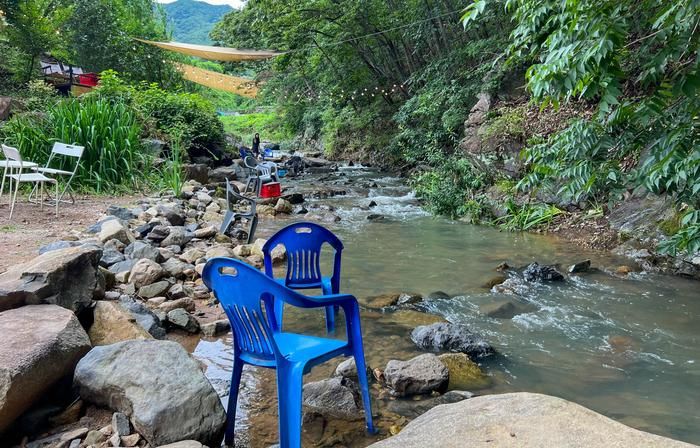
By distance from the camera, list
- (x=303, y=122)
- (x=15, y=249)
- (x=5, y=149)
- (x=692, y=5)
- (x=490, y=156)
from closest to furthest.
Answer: (x=692, y=5), (x=15, y=249), (x=5, y=149), (x=490, y=156), (x=303, y=122)

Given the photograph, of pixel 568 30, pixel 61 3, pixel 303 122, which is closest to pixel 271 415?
pixel 568 30

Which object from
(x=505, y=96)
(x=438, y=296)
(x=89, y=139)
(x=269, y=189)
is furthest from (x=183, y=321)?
(x=505, y=96)

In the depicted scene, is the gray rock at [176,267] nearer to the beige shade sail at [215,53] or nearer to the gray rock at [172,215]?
the gray rock at [172,215]

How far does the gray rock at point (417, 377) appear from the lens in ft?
7.98

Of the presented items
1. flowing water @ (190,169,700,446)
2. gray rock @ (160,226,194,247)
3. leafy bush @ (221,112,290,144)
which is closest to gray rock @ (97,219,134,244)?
gray rock @ (160,226,194,247)

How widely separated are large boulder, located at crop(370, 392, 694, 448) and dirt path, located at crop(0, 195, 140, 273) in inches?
127

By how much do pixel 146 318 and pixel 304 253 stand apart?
994mm

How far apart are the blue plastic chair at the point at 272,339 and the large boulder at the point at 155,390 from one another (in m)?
0.13

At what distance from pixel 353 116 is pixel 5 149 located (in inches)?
476

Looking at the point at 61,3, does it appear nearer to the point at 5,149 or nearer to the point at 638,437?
the point at 5,149

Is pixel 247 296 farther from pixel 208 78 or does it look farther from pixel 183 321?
pixel 208 78

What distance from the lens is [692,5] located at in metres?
1.93

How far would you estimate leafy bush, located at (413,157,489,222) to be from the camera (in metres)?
7.69

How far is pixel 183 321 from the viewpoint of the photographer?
312cm
